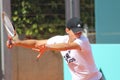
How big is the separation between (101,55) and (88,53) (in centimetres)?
133

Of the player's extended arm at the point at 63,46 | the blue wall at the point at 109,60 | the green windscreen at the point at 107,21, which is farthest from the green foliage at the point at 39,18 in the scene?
the player's extended arm at the point at 63,46

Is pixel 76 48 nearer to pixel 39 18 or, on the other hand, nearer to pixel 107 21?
pixel 107 21

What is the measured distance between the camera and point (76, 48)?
17.3 ft

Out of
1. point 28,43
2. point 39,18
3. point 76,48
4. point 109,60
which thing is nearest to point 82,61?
point 76,48

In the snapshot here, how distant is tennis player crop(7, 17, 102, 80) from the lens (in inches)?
208

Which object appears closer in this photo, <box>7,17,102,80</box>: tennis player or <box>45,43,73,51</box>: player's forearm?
<box>45,43,73,51</box>: player's forearm

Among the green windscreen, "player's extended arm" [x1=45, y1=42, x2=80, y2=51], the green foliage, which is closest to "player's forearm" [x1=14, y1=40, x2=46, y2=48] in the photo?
"player's extended arm" [x1=45, y1=42, x2=80, y2=51]

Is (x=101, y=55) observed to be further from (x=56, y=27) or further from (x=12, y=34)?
(x=56, y=27)

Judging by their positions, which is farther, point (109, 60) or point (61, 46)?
point (109, 60)

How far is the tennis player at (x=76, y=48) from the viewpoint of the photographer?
17.4 feet

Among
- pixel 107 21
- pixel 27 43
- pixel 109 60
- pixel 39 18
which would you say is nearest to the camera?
pixel 27 43

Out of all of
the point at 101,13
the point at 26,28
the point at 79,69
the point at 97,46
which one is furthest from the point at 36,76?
the point at 79,69

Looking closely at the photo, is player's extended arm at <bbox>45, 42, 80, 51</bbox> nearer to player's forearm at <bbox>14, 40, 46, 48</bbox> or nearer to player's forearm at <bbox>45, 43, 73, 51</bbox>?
player's forearm at <bbox>45, 43, 73, 51</bbox>

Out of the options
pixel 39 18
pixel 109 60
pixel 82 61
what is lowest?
Result: pixel 109 60
